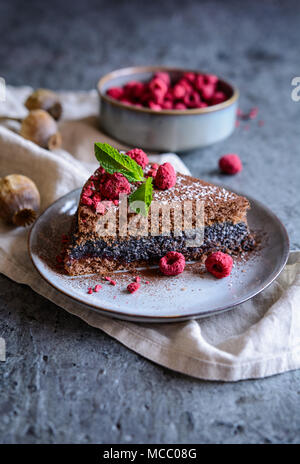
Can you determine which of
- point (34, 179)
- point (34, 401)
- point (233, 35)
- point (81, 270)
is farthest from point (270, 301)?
point (233, 35)

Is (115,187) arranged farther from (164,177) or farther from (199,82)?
(199,82)

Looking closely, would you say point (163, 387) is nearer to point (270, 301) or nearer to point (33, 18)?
point (270, 301)

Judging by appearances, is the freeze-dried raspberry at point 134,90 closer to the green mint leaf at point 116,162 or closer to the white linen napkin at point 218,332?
the green mint leaf at point 116,162

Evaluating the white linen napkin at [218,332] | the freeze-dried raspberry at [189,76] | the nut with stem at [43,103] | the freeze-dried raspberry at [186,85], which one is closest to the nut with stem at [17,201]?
the white linen napkin at [218,332]

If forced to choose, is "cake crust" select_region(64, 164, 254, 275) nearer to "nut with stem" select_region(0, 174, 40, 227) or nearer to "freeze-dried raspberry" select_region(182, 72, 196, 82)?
"nut with stem" select_region(0, 174, 40, 227)

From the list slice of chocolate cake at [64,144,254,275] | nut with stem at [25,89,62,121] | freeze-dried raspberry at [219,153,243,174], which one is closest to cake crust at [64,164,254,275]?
slice of chocolate cake at [64,144,254,275]

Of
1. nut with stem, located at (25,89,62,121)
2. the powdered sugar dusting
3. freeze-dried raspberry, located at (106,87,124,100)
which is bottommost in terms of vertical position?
nut with stem, located at (25,89,62,121)
